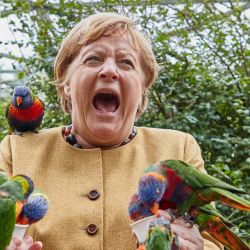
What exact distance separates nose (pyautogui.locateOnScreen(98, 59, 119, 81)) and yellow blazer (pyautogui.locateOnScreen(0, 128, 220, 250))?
219 mm

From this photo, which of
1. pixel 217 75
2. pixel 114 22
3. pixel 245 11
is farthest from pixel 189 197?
pixel 245 11

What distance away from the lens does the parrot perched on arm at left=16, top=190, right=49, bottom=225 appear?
1.28 meters

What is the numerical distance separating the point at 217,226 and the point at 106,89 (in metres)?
0.55

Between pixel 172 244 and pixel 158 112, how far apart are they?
1796 mm

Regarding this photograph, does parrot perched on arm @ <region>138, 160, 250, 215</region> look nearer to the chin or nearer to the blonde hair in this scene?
the chin

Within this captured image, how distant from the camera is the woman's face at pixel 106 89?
1.72 metres

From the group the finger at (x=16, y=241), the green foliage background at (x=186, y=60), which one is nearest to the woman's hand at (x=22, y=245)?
the finger at (x=16, y=241)

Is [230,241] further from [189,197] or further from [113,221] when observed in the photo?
[113,221]

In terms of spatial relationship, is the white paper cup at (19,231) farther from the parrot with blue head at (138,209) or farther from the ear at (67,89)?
the ear at (67,89)

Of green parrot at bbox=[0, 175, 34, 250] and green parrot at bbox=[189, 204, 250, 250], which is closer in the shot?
green parrot at bbox=[0, 175, 34, 250]

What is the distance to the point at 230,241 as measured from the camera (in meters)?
1.40

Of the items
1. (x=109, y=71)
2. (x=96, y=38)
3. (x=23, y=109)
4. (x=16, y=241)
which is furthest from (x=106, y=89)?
(x=23, y=109)

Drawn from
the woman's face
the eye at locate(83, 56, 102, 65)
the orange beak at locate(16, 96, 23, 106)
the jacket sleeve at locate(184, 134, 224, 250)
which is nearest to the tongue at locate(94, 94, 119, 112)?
the woman's face

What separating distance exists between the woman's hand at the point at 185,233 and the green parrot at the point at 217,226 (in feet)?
0.14
